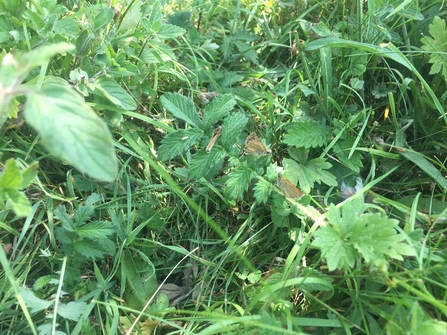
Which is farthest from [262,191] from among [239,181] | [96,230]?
[96,230]

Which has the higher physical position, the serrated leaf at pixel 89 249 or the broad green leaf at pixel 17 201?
the broad green leaf at pixel 17 201

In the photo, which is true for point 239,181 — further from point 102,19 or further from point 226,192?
point 102,19

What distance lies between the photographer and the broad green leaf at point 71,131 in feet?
2.53

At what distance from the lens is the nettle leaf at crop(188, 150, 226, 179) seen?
1.44 meters

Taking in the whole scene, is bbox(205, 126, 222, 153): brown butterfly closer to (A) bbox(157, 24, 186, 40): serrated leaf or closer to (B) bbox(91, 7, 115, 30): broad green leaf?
(A) bbox(157, 24, 186, 40): serrated leaf

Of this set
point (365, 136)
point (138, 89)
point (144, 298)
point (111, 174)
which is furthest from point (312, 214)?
point (138, 89)

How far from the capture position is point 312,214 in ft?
4.57

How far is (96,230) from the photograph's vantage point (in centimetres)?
141

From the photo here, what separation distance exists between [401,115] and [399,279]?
92 cm

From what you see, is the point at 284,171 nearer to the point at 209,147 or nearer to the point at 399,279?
the point at 209,147

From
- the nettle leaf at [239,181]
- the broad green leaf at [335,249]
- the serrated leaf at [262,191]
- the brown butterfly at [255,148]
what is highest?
the brown butterfly at [255,148]

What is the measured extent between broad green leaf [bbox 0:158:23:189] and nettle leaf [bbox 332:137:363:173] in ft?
3.75

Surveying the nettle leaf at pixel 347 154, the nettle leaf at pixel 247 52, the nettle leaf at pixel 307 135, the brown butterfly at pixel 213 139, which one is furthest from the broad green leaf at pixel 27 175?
the nettle leaf at pixel 247 52

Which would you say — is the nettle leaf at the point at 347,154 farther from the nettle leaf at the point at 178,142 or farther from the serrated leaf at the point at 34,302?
the serrated leaf at the point at 34,302
